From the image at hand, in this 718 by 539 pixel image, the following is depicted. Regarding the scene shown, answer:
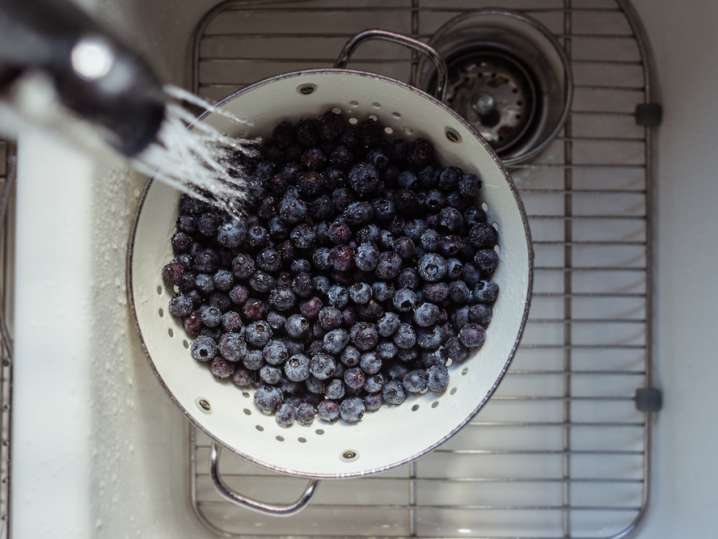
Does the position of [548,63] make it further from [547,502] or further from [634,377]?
[547,502]

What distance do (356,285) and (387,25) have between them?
1.14ft

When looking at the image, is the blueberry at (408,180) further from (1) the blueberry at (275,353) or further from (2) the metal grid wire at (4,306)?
(2) the metal grid wire at (4,306)

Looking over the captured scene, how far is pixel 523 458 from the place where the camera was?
883 millimetres

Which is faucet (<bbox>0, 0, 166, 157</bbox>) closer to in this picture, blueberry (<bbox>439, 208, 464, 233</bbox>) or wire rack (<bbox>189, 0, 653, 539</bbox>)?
blueberry (<bbox>439, 208, 464, 233</bbox>)

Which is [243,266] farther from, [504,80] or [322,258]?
[504,80]

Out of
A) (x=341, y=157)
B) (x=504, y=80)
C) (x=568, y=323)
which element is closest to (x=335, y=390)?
(x=341, y=157)

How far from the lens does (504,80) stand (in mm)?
882

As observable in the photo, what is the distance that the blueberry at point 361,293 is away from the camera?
0.69 meters

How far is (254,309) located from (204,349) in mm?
61

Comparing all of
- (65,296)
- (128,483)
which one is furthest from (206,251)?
(128,483)

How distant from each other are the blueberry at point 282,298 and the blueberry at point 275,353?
0.12ft

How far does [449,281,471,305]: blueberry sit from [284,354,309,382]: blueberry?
0.15 meters

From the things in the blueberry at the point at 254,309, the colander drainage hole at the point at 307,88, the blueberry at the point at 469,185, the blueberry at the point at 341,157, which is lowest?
the blueberry at the point at 254,309

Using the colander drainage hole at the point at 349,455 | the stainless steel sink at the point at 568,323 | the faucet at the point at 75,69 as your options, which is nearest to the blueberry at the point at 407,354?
the colander drainage hole at the point at 349,455
